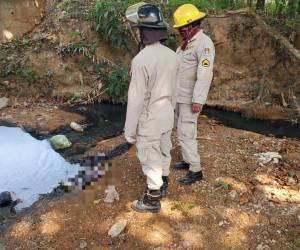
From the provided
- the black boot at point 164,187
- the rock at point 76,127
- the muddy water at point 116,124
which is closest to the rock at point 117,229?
the black boot at point 164,187

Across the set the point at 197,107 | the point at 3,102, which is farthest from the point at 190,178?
the point at 3,102

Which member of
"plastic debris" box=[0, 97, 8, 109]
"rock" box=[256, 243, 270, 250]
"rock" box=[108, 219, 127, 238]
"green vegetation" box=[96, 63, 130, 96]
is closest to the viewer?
"rock" box=[256, 243, 270, 250]

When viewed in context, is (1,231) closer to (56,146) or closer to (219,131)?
(56,146)

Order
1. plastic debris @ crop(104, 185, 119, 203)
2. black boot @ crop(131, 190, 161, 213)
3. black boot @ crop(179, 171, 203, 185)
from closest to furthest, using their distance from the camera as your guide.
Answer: black boot @ crop(131, 190, 161, 213)
plastic debris @ crop(104, 185, 119, 203)
black boot @ crop(179, 171, 203, 185)

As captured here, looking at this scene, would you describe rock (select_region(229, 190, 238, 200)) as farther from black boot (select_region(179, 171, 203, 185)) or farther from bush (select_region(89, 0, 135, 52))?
bush (select_region(89, 0, 135, 52))

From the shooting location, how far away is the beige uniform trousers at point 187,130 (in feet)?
13.0

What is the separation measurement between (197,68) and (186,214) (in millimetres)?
1393

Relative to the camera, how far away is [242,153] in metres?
5.02

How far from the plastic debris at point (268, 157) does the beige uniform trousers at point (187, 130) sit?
105 cm

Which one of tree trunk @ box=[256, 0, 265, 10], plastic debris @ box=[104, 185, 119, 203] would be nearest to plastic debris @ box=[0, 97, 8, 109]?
plastic debris @ box=[104, 185, 119, 203]

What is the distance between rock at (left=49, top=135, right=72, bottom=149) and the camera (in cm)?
540

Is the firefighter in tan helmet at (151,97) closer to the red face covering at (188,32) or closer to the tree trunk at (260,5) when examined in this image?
the red face covering at (188,32)

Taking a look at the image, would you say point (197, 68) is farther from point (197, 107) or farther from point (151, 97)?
point (151, 97)

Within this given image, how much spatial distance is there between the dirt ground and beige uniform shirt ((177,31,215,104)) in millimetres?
998
